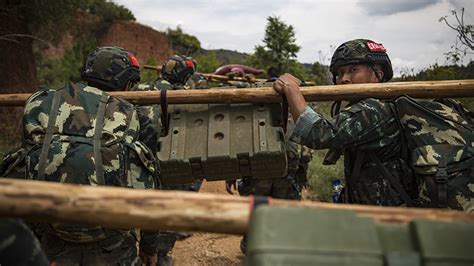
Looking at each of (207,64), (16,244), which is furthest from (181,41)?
(16,244)

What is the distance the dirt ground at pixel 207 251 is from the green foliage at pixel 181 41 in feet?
108

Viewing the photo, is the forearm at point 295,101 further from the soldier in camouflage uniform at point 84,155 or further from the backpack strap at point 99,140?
the backpack strap at point 99,140

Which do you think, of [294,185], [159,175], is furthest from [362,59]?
[294,185]

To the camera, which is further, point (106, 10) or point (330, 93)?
point (106, 10)

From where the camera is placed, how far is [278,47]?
79.5 feet

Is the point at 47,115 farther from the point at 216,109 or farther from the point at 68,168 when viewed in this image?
the point at 216,109

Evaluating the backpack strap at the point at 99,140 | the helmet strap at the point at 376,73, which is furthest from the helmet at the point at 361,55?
the backpack strap at the point at 99,140

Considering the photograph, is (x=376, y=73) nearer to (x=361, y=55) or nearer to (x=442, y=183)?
(x=361, y=55)

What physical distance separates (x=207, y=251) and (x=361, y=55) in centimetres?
376

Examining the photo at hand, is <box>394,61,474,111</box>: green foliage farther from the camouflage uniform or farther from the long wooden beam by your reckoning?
the camouflage uniform

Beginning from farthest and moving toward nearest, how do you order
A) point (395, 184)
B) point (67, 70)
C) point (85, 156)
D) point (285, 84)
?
point (67, 70) → point (285, 84) → point (395, 184) → point (85, 156)

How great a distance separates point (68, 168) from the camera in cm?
239

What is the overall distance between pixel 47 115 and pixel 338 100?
2.05 m

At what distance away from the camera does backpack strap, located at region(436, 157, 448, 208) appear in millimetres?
2443
